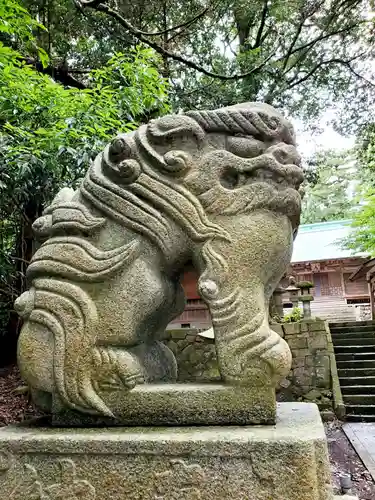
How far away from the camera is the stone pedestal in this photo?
161cm

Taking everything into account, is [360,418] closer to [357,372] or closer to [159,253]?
[357,372]

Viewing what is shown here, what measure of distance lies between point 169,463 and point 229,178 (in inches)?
49.9

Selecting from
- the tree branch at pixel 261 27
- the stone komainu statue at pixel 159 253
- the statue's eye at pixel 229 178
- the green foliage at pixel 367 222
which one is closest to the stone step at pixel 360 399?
the green foliage at pixel 367 222

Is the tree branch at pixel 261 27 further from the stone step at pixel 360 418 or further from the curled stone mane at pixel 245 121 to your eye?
the curled stone mane at pixel 245 121

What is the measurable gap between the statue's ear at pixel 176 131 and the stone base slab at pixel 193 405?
3.78 feet

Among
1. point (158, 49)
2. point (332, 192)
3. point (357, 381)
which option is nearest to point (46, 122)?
point (158, 49)

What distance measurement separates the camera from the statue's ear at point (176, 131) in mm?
2158

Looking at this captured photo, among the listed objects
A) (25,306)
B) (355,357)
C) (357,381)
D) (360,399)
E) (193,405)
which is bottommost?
(360,399)

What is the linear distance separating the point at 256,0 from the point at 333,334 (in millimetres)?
8387

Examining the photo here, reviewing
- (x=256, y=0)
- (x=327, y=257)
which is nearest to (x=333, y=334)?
(x=327, y=257)

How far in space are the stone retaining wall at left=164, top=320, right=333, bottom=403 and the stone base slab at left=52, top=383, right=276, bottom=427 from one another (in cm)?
651

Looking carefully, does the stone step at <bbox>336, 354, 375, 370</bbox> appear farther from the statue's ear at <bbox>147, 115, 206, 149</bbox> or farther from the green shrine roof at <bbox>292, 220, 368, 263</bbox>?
the statue's ear at <bbox>147, 115, 206, 149</bbox>

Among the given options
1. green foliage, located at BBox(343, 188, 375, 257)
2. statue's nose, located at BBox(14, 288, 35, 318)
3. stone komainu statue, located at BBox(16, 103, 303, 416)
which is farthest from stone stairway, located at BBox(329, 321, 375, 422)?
statue's nose, located at BBox(14, 288, 35, 318)

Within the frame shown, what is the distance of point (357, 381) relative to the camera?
29.6 feet
